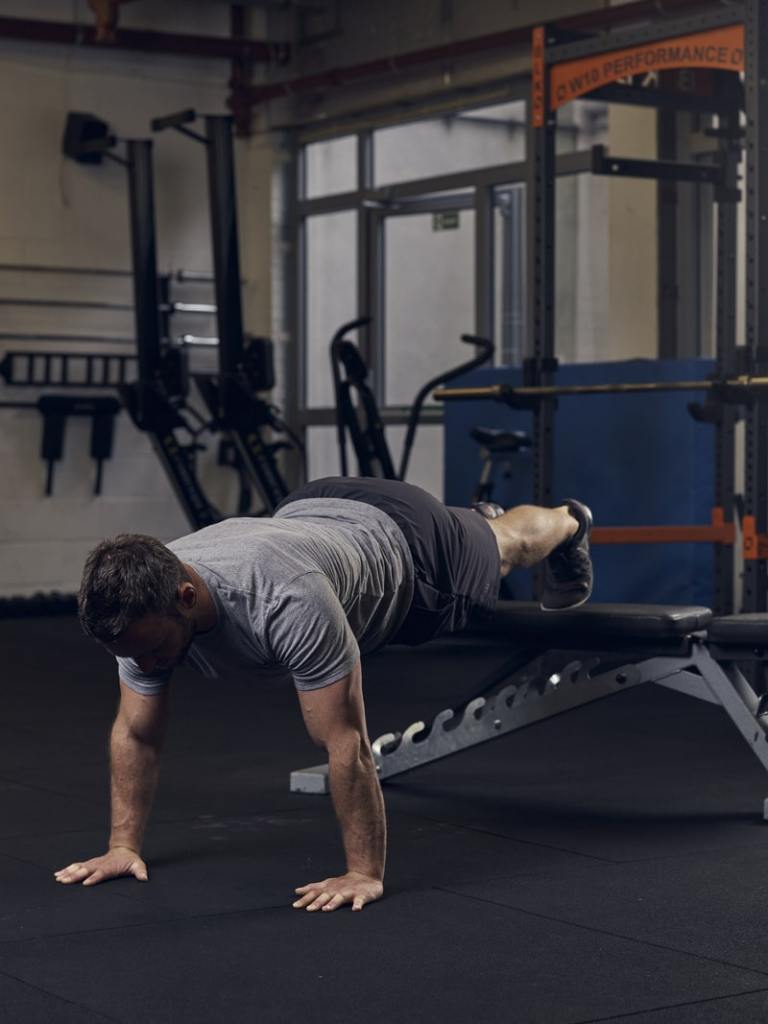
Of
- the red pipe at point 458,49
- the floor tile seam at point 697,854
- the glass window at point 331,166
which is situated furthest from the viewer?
the glass window at point 331,166

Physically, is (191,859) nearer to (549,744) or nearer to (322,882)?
(322,882)

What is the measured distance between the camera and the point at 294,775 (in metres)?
3.76

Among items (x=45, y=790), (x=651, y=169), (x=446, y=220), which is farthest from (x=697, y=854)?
(x=446, y=220)

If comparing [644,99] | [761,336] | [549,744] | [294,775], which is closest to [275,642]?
[294,775]

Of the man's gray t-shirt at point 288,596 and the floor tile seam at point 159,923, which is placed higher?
the man's gray t-shirt at point 288,596

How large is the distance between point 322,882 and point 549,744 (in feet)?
5.67

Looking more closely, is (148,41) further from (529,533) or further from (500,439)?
(529,533)

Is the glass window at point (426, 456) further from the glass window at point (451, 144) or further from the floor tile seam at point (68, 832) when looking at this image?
the floor tile seam at point (68, 832)

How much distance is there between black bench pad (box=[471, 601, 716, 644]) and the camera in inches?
133

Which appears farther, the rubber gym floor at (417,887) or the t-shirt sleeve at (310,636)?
the t-shirt sleeve at (310,636)

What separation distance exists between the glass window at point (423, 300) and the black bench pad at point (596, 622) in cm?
547

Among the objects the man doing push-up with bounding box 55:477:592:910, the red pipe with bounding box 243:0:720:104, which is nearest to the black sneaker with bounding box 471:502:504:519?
the man doing push-up with bounding box 55:477:592:910

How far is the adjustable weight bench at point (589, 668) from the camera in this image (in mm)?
3371

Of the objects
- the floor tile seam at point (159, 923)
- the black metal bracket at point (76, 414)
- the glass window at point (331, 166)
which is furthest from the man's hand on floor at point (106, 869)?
the glass window at point (331, 166)
